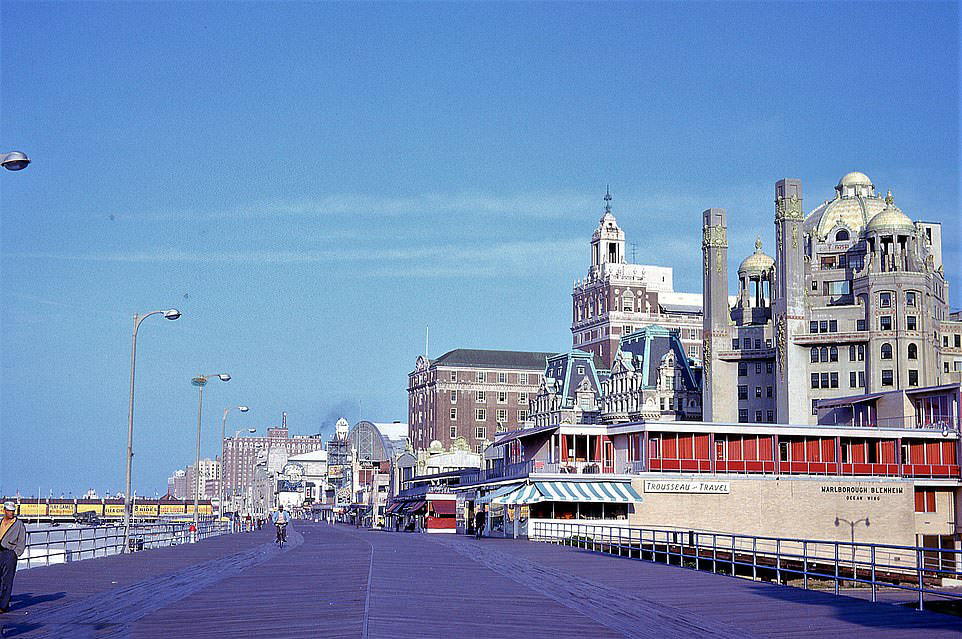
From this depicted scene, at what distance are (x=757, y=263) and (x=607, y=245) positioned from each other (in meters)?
44.3

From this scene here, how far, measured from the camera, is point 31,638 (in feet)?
61.4

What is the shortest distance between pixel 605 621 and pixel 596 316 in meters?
151

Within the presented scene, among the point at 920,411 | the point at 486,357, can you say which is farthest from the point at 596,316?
the point at 920,411

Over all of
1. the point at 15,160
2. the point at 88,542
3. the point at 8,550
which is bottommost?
the point at 88,542

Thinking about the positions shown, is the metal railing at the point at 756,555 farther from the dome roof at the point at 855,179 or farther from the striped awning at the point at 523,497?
the dome roof at the point at 855,179

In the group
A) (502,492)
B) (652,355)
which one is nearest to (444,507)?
(502,492)

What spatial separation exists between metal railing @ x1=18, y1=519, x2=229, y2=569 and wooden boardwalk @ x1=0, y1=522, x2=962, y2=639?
133 cm

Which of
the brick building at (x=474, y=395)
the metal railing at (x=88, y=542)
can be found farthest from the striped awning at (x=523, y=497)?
the brick building at (x=474, y=395)

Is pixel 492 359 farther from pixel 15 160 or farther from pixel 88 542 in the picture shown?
pixel 15 160

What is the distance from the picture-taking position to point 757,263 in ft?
451

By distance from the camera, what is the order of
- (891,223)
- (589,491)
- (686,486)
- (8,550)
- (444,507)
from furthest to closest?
(891,223), (444,507), (686,486), (589,491), (8,550)

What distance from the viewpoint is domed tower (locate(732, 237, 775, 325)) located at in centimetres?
13188

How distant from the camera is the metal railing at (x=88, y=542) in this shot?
3894 cm

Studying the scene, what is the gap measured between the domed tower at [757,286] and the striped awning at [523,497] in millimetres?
61032
